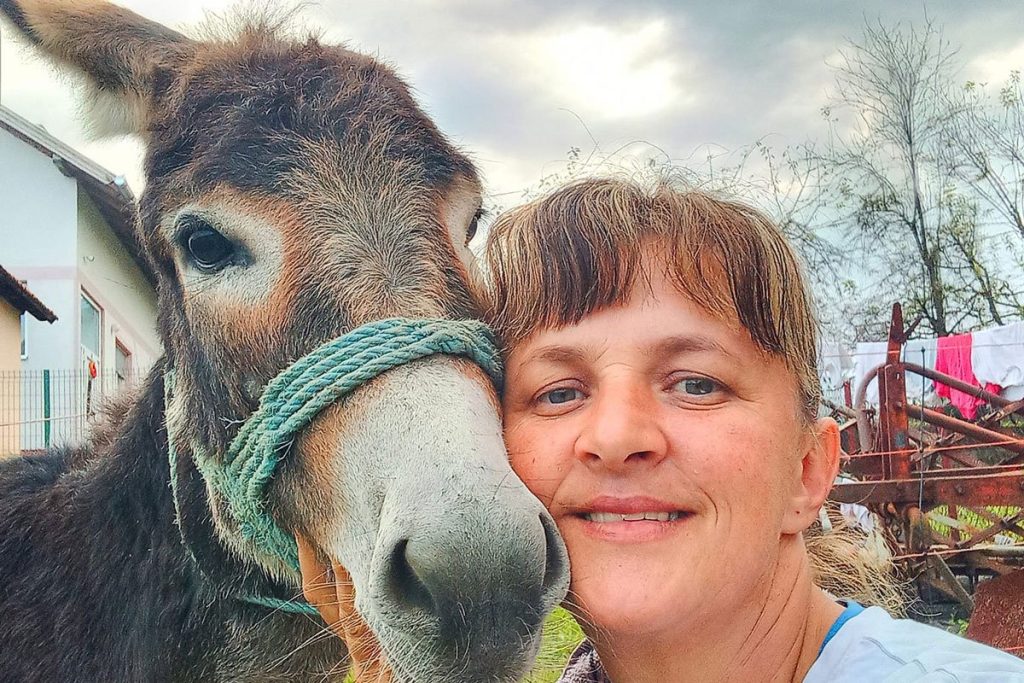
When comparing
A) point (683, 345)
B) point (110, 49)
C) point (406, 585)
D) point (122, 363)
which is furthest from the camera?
point (122, 363)

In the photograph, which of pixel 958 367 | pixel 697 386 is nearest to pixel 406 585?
pixel 697 386

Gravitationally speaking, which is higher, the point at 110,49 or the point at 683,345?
the point at 110,49

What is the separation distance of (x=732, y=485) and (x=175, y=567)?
1.03 metres

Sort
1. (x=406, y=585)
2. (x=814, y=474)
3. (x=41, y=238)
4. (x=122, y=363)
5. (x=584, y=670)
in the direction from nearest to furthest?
(x=406, y=585) → (x=814, y=474) → (x=584, y=670) → (x=41, y=238) → (x=122, y=363)

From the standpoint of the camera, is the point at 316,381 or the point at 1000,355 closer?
the point at 316,381

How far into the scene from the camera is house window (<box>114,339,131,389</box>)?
177 centimetres

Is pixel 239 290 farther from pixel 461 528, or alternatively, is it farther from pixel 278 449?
pixel 461 528

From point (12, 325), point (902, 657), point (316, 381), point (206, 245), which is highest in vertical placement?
point (206, 245)

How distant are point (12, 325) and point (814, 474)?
4.80 ft

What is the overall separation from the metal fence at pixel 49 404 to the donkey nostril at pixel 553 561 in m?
1.16

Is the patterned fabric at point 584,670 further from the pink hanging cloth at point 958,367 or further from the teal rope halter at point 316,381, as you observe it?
the pink hanging cloth at point 958,367

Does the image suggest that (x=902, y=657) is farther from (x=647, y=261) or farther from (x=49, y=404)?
(x=49, y=404)

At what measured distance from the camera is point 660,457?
979 mm

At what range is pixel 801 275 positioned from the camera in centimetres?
119
